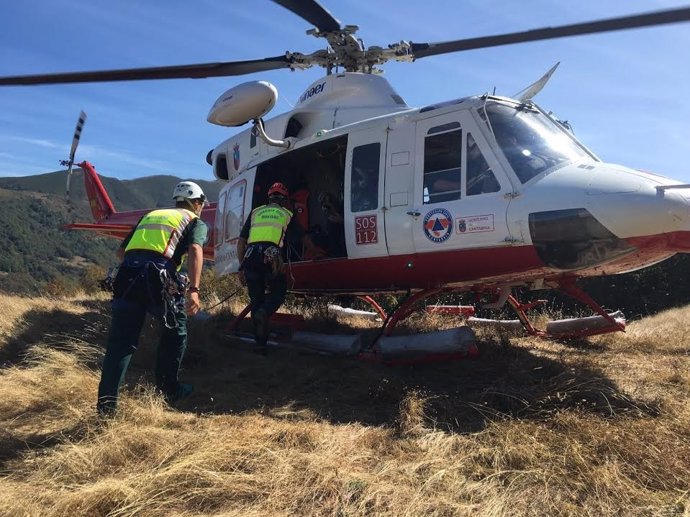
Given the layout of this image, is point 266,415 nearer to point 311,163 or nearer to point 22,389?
point 22,389

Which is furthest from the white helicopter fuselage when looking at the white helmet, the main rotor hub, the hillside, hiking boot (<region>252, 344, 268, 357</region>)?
the hillside

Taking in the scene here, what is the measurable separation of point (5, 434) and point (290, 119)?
5.10 meters

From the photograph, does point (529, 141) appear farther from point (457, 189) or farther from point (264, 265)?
point (264, 265)

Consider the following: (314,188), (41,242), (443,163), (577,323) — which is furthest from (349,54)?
(41,242)

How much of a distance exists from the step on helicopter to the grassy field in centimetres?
102

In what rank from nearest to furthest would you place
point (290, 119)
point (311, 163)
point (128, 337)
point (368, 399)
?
point (128, 337), point (368, 399), point (290, 119), point (311, 163)

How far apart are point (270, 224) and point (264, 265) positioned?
48 centimetres

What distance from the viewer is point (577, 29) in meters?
5.07

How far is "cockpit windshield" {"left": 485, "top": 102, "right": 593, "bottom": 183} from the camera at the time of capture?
5328mm

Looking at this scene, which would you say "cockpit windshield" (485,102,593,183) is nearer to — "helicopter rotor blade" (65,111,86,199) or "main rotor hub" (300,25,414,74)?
"main rotor hub" (300,25,414,74)

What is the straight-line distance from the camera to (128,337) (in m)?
4.22

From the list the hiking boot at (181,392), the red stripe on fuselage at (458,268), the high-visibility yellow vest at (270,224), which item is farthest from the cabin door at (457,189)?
the hiking boot at (181,392)

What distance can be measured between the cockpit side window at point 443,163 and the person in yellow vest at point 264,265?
5.73 ft

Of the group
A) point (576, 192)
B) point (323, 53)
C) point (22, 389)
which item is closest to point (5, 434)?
point (22, 389)
